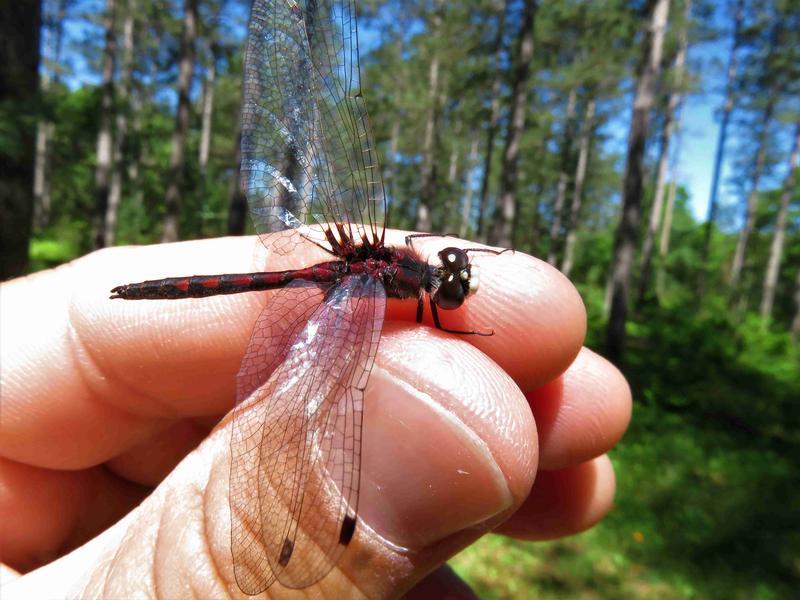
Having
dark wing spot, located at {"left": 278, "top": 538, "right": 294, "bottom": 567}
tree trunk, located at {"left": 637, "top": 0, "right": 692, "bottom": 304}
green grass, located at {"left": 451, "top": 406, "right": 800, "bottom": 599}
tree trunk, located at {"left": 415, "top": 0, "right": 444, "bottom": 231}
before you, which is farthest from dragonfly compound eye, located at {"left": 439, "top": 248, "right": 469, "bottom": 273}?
tree trunk, located at {"left": 637, "top": 0, "right": 692, "bottom": 304}

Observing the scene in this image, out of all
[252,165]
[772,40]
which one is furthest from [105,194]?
[772,40]

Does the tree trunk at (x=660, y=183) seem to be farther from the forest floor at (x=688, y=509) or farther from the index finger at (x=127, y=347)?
the index finger at (x=127, y=347)

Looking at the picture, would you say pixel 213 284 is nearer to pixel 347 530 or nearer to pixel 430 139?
pixel 347 530

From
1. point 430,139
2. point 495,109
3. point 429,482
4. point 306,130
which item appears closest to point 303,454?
point 429,482

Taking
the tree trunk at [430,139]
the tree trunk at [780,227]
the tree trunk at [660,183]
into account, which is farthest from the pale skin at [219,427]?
the tree trunk at [780,227]

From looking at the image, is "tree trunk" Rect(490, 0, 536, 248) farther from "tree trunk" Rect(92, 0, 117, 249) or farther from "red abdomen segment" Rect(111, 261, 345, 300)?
"tree trunk" Rect(92, 0, 117, 249)

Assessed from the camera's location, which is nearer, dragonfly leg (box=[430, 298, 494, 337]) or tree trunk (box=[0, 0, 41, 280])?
dragonfly leg (box=[430, 298, 494, 337])
